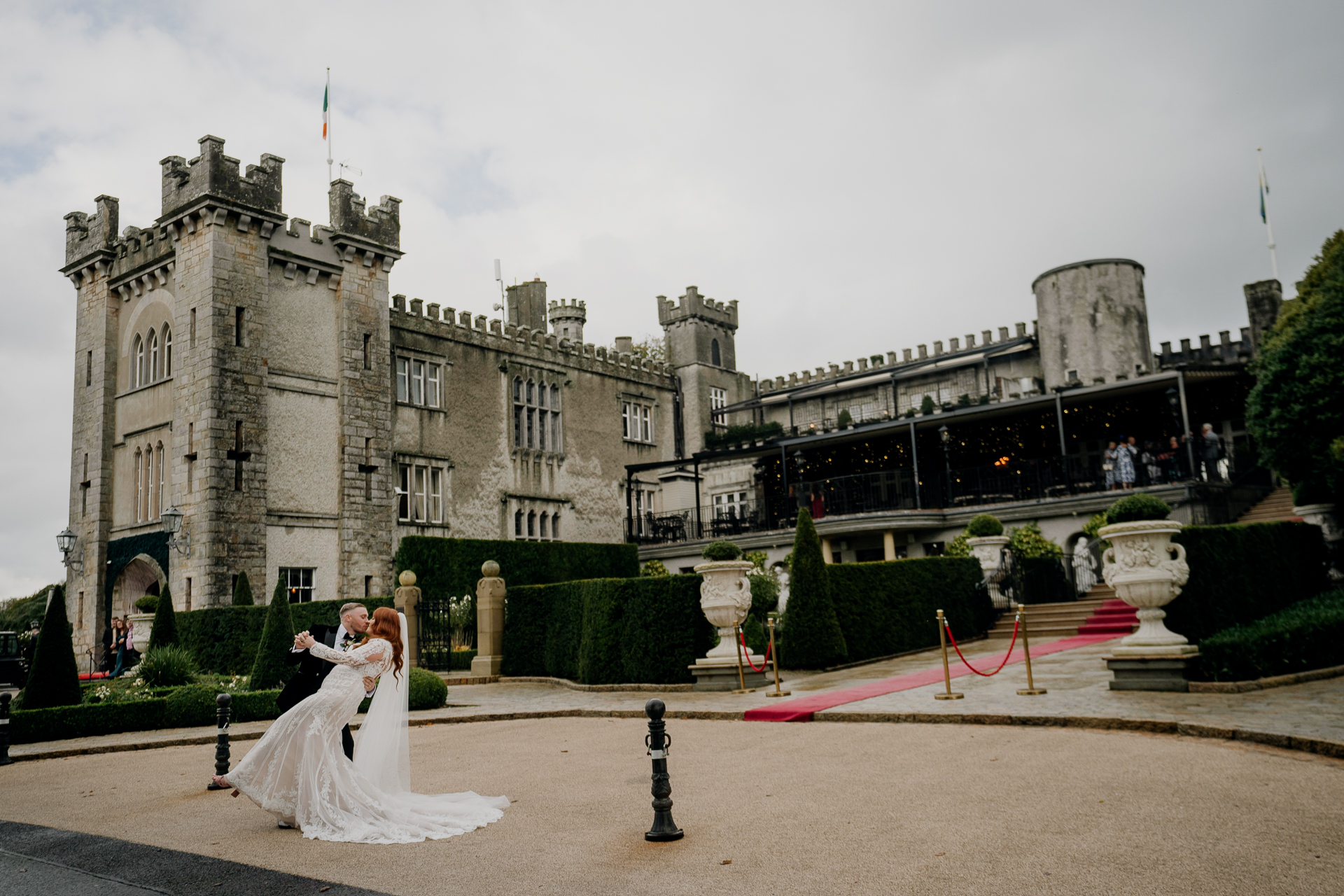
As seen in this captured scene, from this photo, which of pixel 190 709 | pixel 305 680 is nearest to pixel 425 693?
pixel 190 709

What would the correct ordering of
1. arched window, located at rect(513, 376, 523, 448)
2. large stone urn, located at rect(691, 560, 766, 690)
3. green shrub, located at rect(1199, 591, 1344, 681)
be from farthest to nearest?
arched window, located at rect(513, 376, 523, 448), large stone urn, located at rect(691, 560, 766, 690), green shrub, located at rect(1199, 591, 1344, 681)

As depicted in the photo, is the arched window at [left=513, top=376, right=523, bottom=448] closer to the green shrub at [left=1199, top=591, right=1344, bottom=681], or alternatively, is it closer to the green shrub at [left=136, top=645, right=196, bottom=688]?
the green shrub at [left=136, top=645, right=196, bottom=688]

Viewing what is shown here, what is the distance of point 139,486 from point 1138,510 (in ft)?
85.8

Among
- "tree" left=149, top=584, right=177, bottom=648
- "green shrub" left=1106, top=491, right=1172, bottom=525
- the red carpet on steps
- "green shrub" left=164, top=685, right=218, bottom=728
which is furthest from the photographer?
"tree" left=149, top=584, right=177, bottom=648

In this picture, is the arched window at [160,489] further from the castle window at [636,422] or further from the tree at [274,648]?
the castle window at [636,422]

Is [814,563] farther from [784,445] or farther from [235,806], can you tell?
[784,445]

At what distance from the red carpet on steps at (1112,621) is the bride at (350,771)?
15009 millimetres

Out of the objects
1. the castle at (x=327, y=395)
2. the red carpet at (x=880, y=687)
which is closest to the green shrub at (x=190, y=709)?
the red carpet at (x=880, y=687)

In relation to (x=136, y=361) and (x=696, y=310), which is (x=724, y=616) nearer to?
(x=136, y=361)

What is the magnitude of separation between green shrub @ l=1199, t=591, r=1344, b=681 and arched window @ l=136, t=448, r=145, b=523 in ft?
87.6

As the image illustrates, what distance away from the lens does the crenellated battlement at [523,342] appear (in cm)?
3192

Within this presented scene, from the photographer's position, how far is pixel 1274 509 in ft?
79.5

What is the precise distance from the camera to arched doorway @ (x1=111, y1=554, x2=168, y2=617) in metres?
27.1

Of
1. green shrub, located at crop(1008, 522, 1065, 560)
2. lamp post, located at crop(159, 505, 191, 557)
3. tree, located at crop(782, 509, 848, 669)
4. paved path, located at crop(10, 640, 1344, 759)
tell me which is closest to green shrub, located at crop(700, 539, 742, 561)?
paved path, located at crop(10, 640, 1344, 759)
